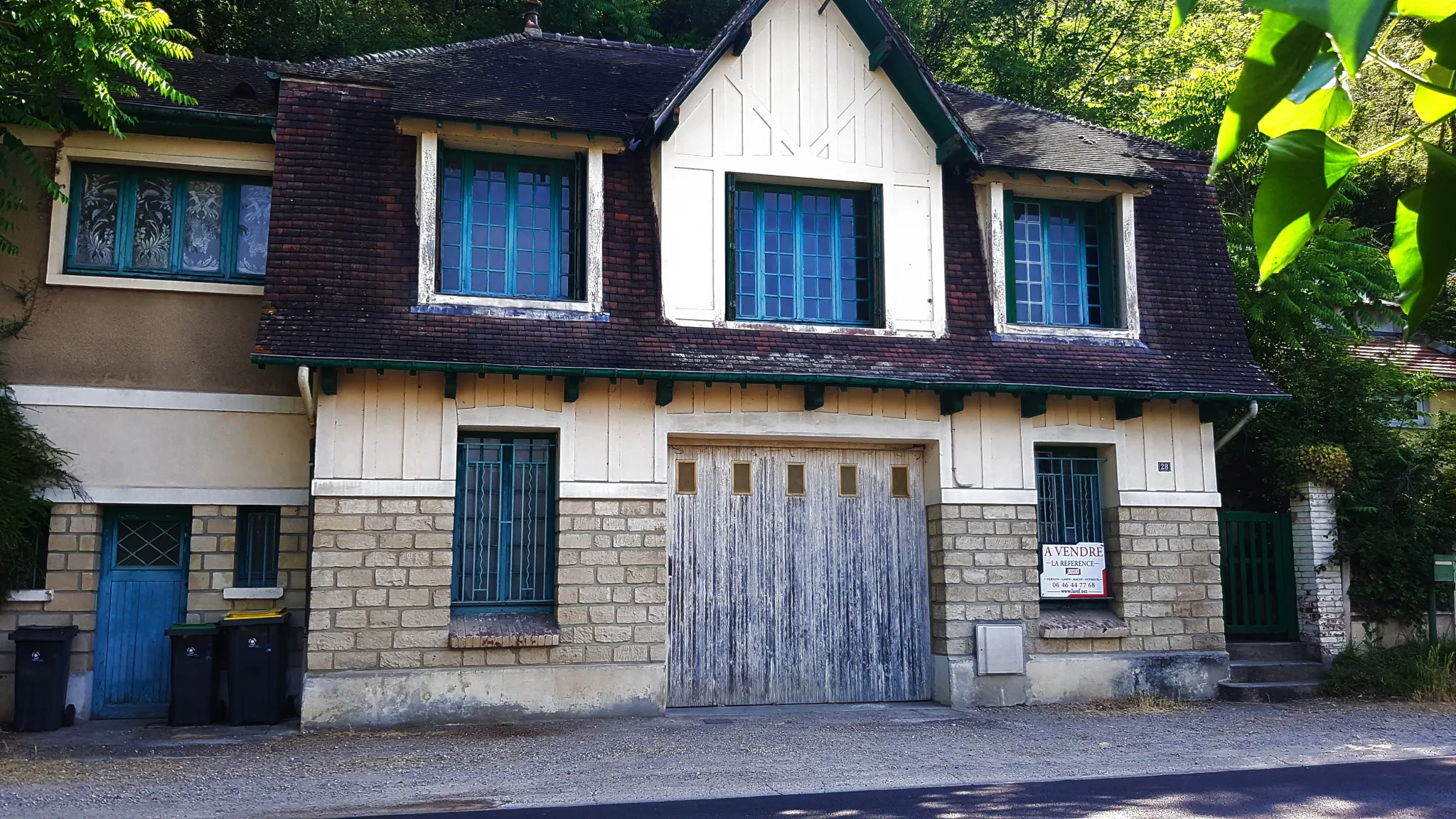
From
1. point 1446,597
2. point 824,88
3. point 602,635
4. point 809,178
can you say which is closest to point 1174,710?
point 1446,597

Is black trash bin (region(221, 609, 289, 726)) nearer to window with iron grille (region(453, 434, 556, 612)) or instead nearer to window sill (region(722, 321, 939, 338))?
window with iron grille (region(453, 434, 556, 612))

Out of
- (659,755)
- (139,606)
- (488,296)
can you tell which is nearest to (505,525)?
(488,296)

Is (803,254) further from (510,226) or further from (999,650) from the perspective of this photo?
(999,650)

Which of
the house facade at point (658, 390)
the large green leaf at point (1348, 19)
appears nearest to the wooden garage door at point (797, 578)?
the house facade at point (658, 390)

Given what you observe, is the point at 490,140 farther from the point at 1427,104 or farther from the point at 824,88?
the point at 1427,104

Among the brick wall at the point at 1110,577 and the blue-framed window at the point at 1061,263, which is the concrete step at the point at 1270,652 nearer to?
the brick wall at the point at 1110,577

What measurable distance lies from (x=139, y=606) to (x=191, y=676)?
51.5 inches

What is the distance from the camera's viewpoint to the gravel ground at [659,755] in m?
8.16

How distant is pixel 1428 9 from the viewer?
1.11 metres

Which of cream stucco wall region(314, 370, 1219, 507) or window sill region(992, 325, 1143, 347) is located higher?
window sill region(992, 325, 1143, 347)

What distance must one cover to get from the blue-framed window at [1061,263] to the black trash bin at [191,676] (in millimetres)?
9209

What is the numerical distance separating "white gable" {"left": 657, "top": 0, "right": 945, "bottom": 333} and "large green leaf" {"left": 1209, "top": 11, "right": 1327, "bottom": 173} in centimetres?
1122

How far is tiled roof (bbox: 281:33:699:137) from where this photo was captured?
1185cm

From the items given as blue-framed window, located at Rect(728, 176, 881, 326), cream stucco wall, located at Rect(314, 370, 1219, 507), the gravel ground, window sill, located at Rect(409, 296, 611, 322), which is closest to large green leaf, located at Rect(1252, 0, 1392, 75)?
the gravel ground
